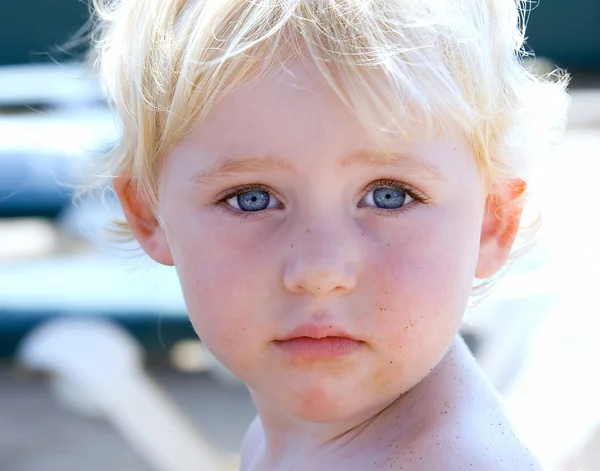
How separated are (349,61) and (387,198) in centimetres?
12

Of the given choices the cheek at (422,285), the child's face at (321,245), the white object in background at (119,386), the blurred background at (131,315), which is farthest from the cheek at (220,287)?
the white object in background at (119,386)

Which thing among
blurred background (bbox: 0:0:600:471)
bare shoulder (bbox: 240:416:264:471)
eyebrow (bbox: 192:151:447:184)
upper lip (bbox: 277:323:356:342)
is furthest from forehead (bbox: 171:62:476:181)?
blurred background (bbox: 0:0:600:471)

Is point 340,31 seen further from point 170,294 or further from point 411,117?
point 170,294

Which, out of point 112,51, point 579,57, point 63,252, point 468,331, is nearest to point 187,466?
point 468,331

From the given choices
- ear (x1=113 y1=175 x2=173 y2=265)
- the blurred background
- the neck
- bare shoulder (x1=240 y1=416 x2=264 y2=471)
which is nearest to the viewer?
the neck

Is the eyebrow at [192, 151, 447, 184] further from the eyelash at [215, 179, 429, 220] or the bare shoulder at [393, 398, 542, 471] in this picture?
the bare shoulder at [393, 398, 542, 471]

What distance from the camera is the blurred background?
7.25ft

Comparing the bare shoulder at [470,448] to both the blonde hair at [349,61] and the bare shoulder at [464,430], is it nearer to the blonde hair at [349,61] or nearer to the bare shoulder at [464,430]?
the bare shoulder at [464,430]

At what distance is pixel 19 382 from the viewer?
2834mm

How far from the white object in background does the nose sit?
1569 millimetres

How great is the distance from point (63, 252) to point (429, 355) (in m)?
2.59

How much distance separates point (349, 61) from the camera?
0.75 m

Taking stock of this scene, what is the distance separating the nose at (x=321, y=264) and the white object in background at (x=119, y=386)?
1569 mm

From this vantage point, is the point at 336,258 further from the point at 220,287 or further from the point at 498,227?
the point at 498,227
